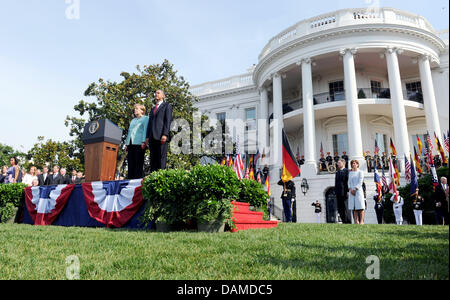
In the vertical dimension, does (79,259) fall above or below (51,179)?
below

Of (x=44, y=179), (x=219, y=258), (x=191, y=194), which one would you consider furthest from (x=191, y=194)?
(x=44, y=179)

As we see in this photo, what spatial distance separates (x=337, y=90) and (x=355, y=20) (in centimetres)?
524

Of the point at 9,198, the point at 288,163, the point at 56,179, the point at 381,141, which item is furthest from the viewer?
the point at 381,141

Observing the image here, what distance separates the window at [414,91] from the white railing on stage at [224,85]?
43.6ft

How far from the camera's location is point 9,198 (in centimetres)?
898

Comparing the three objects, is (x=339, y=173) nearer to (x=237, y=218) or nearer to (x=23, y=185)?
(x=237, y=218)

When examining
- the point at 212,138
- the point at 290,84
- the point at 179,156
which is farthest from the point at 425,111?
the point at 179,156

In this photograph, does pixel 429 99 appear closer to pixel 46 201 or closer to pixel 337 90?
pixel 337 90

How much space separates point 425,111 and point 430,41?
514 cm

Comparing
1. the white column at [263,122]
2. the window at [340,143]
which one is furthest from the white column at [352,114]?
the white column at [263,122]

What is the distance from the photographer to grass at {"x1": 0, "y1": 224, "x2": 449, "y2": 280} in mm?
2645

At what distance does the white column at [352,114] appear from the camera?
65.2 ft

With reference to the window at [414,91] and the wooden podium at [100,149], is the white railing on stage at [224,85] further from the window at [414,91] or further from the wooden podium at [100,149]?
the wooden podium at [100,149]

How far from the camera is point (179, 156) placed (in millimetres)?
19688
